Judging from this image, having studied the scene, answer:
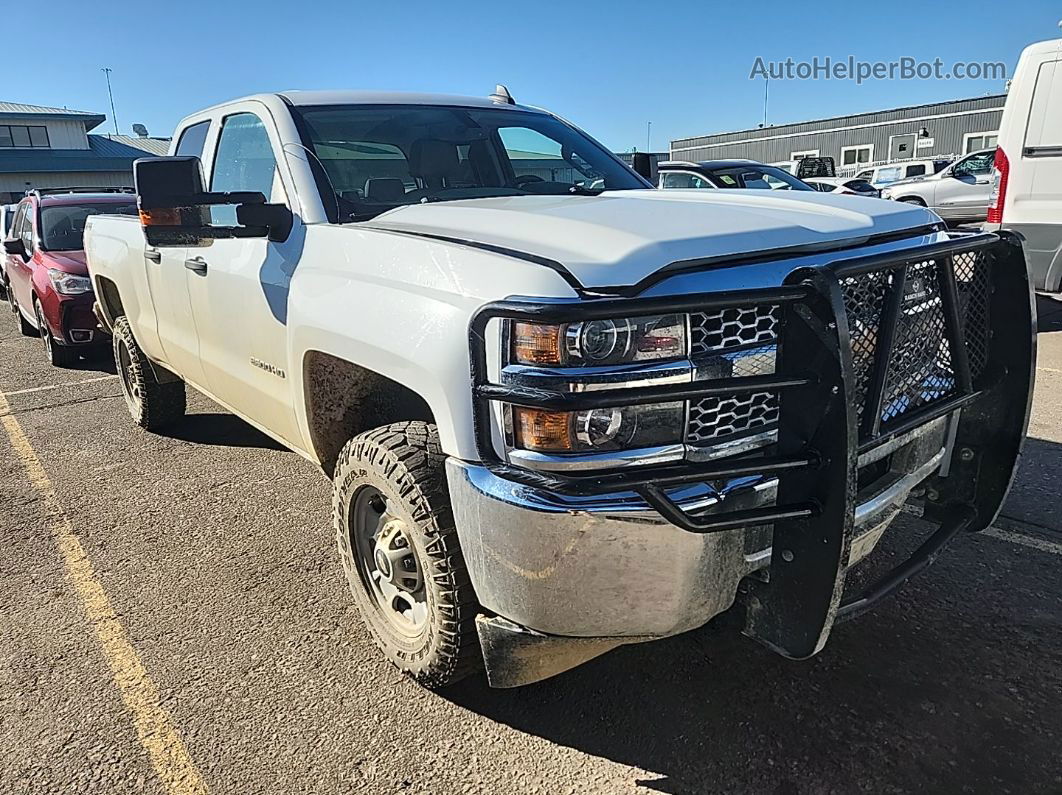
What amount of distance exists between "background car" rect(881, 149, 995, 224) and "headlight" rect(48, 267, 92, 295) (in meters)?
14.1

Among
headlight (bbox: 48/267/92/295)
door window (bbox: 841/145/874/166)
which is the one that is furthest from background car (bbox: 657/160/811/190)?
door window (bbox: 841/145/874/166)

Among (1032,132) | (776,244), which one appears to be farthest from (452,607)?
(1032,132)

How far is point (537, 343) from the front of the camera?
1903mm

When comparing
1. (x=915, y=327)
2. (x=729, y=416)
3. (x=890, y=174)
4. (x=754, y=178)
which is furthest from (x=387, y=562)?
(x=890, y=174)

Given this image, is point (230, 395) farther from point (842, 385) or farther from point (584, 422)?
point (842, 385)

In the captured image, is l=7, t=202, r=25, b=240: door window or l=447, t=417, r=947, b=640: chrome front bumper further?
l=7, t=202, r=25, b=240: door window

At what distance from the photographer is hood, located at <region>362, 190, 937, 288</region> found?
78.8 inches

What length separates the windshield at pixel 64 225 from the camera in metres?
8.59

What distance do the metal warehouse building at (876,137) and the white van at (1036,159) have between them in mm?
30715

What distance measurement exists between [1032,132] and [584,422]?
739cm

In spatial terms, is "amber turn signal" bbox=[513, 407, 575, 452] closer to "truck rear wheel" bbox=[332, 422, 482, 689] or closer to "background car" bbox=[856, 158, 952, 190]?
"truck rear wheel" bbox=[332, 422, 482, 689]

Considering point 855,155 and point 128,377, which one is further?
point 855,155

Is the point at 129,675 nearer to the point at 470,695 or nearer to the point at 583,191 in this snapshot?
the point at 470,695

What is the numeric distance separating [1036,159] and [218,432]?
739 cm
